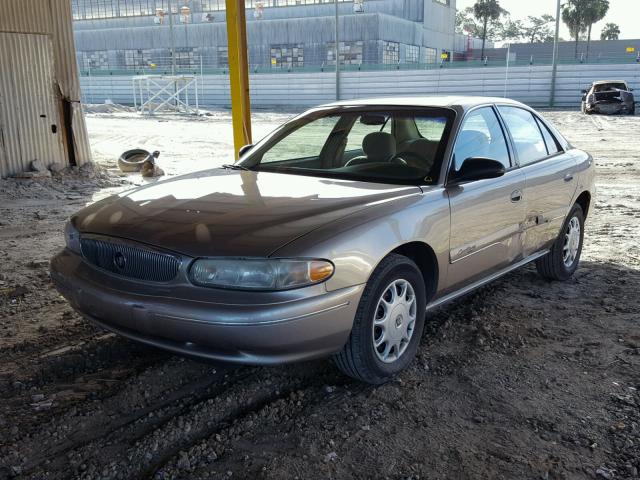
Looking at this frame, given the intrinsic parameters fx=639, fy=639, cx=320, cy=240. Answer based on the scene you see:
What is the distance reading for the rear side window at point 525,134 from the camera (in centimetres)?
477

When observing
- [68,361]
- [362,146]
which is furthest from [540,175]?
[68,361]

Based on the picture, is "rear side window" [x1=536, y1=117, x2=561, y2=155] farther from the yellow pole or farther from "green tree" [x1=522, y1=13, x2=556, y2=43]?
"green tree" [x1=522, y1=13, x2=556, y2=43]

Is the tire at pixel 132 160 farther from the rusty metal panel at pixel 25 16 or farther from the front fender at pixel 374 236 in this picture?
the front fender at pixel 374 236

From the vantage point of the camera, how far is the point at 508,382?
3.58m

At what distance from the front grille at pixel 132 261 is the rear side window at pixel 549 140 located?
11.3ft

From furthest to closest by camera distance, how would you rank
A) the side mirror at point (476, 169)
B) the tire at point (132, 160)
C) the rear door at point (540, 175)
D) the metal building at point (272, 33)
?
1. the metal building at point (272, 33)
2. the tire at point (132, 160)
3. the rear door at point (540, 175)
4. the side mirror at point (476, 169)

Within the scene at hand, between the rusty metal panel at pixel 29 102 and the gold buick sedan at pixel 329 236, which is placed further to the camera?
the rusty metal panel at pixel 29 102

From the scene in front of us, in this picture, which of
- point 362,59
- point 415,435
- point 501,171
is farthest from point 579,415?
point 362,59

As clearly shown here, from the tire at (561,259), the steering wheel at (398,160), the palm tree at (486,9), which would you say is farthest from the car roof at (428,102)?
the palm tree at (486,9)

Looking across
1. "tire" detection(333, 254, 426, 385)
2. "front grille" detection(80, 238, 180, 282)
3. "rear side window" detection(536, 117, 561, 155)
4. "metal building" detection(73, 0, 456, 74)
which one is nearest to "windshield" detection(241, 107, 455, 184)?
"tire" detection(333, 254, 426, 385)

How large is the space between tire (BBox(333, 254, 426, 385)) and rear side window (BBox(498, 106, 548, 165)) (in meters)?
1.71

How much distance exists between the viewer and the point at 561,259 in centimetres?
533

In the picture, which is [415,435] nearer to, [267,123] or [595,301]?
[595,301]

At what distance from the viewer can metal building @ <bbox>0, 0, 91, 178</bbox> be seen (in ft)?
34.8
